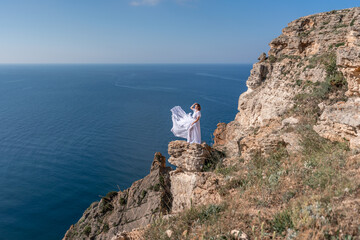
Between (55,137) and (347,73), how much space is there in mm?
47969

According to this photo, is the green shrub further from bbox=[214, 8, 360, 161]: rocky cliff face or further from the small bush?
the small bush

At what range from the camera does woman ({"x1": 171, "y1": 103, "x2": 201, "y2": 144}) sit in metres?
11.4

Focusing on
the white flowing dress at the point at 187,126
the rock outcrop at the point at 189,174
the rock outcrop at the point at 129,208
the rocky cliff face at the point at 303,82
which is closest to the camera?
the rocky cliff face at the point at 303,82

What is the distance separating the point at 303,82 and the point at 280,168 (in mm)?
8218

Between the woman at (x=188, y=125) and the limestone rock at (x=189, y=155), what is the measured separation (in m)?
0.81

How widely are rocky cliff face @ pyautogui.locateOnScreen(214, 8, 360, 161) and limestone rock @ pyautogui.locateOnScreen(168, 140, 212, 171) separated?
152cm

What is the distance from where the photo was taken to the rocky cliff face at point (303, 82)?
25.9 ft

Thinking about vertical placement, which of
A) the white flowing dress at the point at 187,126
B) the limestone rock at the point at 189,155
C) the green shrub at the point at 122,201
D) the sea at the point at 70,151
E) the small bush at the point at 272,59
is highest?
the small bush at the point at 272,59

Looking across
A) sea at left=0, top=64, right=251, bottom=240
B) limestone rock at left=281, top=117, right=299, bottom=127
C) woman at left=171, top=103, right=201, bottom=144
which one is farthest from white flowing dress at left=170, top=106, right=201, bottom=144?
limestone rock at left=281, top=117, right=299, bottom=127

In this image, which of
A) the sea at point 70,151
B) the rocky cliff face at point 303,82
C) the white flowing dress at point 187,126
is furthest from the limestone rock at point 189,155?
the rocky cliff face at point 303,82

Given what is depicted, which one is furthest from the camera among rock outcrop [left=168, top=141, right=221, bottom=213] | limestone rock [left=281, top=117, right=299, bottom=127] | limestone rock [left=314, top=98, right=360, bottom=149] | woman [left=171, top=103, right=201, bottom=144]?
woman [left=171, top=103, right=201, bottom=144]

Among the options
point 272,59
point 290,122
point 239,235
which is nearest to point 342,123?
point 290,122

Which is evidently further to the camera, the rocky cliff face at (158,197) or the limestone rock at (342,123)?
the rocky cliff face at (158,197)

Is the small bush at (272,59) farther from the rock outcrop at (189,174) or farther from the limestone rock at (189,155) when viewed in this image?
the limestone rock at (189,155)
